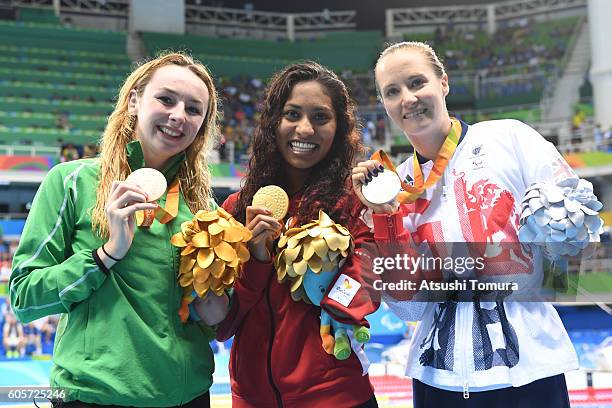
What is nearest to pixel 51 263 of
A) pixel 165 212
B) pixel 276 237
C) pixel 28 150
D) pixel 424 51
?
pixel 165 212

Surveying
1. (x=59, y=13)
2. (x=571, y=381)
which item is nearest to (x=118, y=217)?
(x=571, y=381)

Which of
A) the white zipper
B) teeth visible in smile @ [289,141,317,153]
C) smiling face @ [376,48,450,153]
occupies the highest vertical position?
smiling face @ [376,48,450,153]

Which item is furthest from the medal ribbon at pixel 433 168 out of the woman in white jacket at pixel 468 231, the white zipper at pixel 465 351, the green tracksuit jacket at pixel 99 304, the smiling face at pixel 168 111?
the green tracksuit jacket at pixel 99 304

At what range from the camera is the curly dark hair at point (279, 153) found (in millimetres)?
1928

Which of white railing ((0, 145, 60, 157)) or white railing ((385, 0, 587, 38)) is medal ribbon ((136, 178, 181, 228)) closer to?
white railing ((0, 145, 60, 157))

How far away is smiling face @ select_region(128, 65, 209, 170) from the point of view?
1838 mm

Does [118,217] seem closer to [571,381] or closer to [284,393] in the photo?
[284,393]

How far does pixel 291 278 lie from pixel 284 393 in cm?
32

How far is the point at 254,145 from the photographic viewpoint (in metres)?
2.01

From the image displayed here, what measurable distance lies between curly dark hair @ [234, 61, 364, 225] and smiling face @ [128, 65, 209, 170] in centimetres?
21

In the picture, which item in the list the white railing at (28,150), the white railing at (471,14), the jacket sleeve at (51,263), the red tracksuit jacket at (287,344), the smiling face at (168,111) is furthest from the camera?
the white railing at (471,14)

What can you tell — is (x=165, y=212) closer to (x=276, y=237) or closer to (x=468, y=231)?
(x=276, y=237)

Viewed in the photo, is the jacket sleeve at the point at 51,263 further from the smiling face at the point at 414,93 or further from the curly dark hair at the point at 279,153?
the smiling face at the point at 414,93

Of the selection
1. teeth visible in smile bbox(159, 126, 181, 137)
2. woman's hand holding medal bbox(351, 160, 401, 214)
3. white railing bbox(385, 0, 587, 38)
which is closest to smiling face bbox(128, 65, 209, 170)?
teeth visible in smile bbox(159, 126, 181, 137)
